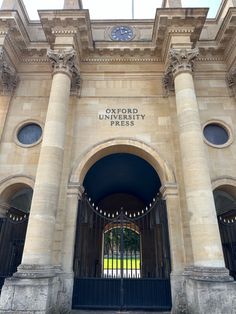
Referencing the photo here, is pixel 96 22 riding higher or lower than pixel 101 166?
higher

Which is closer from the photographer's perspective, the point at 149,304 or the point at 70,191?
the point at 149,304

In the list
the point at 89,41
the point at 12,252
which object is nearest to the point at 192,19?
the point at 89,41

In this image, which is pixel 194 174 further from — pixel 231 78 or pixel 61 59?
pixel 61 59

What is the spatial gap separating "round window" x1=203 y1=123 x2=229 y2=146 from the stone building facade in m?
0.05

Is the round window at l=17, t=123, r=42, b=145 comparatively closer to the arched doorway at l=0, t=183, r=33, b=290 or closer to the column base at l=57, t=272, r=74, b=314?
the arched doorway at l=0, t=183, r=33, b=290

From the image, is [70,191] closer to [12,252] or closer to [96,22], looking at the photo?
[12,252]

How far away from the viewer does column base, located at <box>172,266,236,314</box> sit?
702 cm

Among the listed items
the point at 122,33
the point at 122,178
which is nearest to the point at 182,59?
the point at 122,33

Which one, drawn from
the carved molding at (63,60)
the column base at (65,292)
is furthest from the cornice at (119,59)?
the column base at (65,292)

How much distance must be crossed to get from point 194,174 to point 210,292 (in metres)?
3.75

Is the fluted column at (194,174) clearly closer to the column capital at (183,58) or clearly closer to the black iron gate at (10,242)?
the column capital at (183,58)

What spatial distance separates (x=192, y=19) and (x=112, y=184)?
442 inches

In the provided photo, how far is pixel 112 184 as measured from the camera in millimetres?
17891

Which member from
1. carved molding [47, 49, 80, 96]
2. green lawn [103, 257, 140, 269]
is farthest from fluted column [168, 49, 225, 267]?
carved molding [47, 49, 80, 96]
